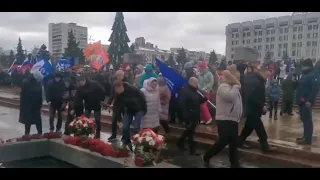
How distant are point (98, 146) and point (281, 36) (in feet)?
300

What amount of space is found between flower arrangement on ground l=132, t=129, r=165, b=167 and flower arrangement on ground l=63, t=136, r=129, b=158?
53 centimetres

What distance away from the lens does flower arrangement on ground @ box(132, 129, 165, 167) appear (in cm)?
533

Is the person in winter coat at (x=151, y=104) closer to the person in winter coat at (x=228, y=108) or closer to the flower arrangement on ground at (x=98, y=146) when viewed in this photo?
the flower arrangement on ground at (x=98, y=146)

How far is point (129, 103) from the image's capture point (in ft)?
24.4

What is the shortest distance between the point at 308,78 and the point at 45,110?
10.8 meters

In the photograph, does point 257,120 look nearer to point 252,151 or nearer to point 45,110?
point 252,151

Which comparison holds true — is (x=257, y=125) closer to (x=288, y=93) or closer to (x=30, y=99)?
(x=30, y=99)

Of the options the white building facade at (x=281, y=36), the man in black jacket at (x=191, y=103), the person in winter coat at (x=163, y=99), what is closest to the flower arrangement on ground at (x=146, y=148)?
the man in black jacket at (x=191, y=103)

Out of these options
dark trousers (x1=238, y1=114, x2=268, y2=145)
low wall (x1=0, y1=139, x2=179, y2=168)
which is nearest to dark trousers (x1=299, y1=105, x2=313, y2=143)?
dark trousers (x1=238, y1=114, x2=268, y2=145)

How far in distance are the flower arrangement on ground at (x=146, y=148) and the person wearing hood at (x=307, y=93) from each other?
3.29 meters

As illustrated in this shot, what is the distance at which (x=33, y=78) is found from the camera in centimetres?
817

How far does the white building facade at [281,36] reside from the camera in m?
82.1

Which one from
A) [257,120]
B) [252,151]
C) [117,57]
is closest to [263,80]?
[257,120]
